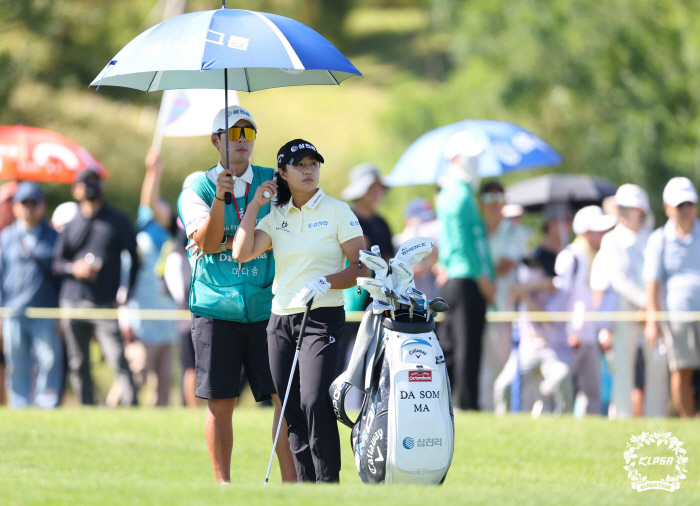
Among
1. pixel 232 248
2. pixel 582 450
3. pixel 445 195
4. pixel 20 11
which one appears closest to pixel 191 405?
pixel 445 195

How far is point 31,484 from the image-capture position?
5.77m

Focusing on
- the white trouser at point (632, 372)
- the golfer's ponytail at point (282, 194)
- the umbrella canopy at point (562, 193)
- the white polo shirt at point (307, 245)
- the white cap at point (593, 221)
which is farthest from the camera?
the umbrella canopy at point (562, 193)

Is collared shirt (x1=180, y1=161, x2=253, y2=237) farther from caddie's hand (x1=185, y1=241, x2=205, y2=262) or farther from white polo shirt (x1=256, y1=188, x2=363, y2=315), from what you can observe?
white polo shirt (x1=256, y1=188, x2=363, y2=315)

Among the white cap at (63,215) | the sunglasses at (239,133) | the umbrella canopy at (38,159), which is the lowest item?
the white cap at (63,215)

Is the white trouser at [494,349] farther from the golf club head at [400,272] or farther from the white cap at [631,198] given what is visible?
the golf club head at [400,272]

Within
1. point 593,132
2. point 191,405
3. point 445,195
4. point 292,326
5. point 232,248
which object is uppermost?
point 593,132

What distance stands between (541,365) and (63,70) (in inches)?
667

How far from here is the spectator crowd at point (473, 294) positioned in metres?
10.3

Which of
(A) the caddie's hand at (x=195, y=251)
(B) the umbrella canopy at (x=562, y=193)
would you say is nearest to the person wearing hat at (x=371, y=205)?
(B) the umbrella canopy at (x=562, y=193)

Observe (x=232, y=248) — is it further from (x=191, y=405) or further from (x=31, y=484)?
(x=191, y=405)

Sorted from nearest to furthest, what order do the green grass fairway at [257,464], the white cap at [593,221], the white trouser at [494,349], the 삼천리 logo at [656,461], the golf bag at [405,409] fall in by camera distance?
the green grass fairway at [257,464] < the golf bag at [405,409] < the 삼천리 logo at [656,461] < the white cap at [593,221] < the white trouser at [494,349]

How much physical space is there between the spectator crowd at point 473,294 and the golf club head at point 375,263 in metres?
4.42

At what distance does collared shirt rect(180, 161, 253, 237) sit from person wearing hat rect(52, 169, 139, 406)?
5.43 m

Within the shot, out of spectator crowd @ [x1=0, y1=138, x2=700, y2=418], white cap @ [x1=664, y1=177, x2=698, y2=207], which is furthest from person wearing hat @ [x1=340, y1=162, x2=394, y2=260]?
white cap @ [x1=664, y1=177, x2=698, y2=207]
